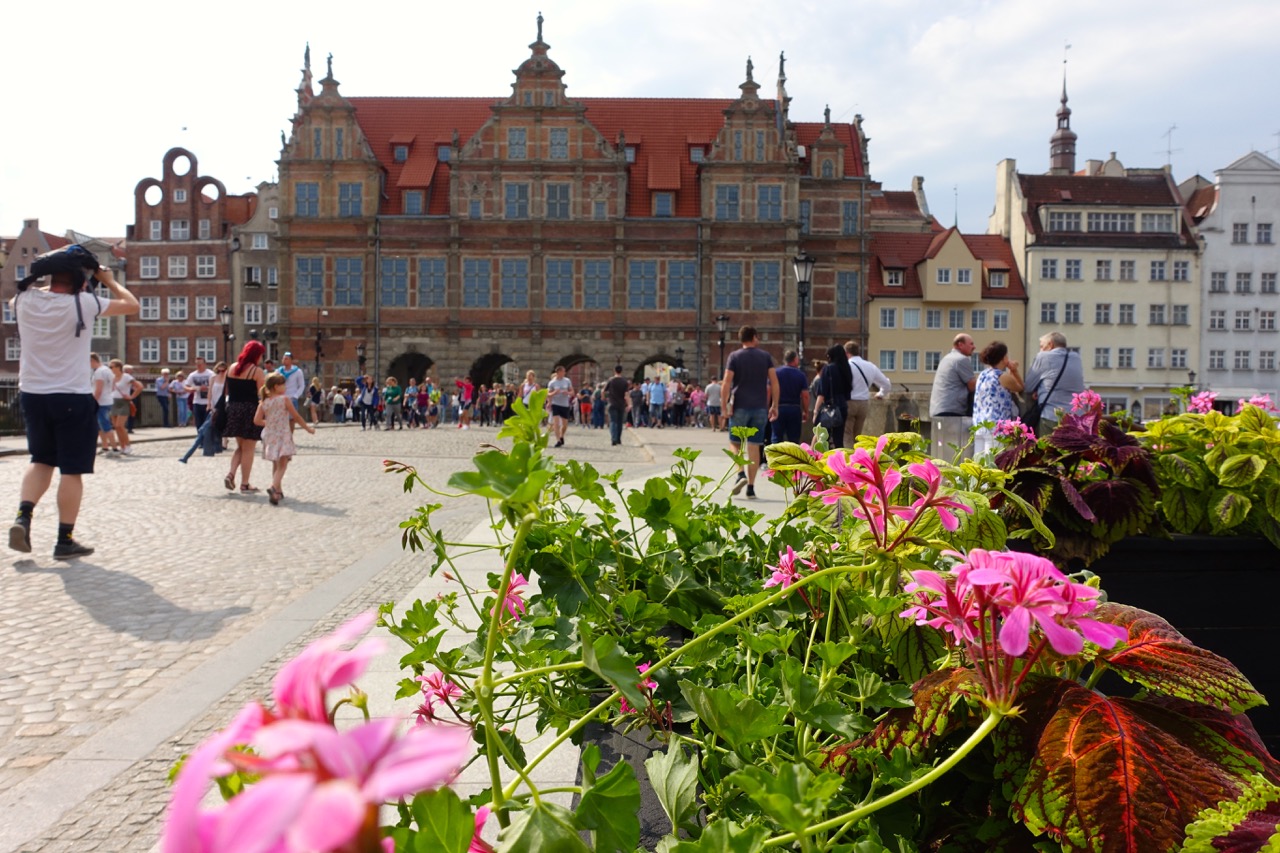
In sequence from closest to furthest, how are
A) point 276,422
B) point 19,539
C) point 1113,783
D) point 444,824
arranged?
point 444,824
point 1113,783
point 19,539
point 276,422

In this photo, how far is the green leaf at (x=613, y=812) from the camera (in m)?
0.95

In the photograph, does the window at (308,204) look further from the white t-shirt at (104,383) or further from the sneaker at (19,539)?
the sneaker at (19,539)

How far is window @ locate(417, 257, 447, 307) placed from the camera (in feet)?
139

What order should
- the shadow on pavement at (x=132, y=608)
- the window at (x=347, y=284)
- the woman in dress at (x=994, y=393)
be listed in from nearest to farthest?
the shadow on pavement at (x=132, y=608), the woman in dress at (x=994, y=393), the window at (x=347, y=284)

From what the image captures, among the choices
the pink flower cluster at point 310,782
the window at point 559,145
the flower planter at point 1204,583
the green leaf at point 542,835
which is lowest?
the flower planter at point 1204,583

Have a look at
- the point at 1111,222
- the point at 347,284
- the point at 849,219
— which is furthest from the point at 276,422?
the point at 1111,222

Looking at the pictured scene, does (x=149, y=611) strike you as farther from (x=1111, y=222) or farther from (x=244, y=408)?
(x=1111, y=222)

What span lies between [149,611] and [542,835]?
489 cm

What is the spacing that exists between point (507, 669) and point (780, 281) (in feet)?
131

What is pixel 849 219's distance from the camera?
43219mm

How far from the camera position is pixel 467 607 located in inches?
194

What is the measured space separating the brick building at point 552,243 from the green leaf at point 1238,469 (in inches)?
1547

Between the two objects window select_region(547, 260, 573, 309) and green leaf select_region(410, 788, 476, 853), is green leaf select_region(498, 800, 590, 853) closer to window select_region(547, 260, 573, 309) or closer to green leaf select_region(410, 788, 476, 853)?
green leaf select_region(410, 788, 476, 853)

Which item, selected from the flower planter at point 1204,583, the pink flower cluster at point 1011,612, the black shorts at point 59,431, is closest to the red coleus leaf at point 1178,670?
the pink flower cluster at point 1011,612
